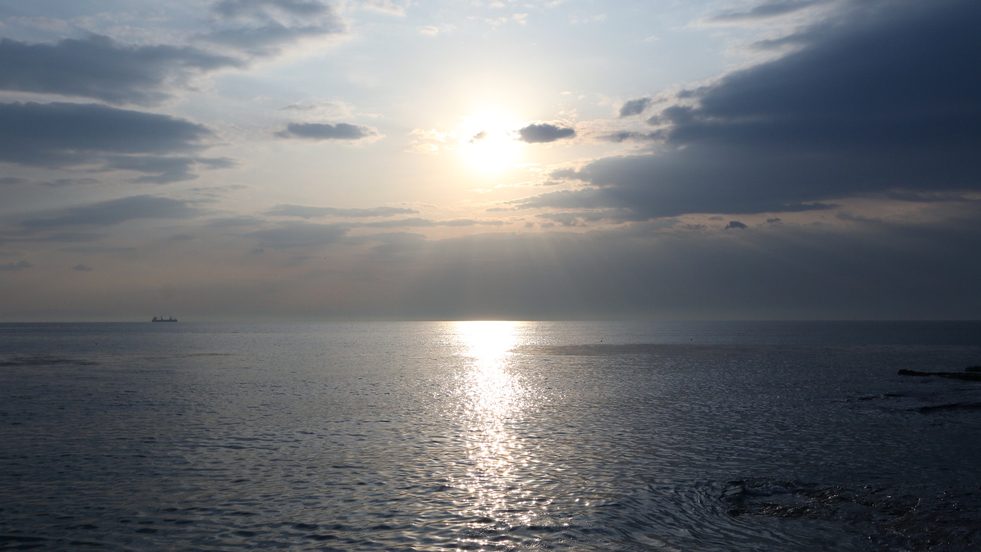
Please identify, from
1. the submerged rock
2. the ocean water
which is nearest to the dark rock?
the submerged rock

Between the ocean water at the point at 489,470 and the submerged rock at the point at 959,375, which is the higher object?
the ocean water at the point at 489,470

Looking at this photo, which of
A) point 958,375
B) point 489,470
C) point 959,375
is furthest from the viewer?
point 958,375

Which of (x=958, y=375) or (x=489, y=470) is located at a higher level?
(x=489, y=470)

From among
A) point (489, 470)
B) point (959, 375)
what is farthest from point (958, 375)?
point (489, 470)

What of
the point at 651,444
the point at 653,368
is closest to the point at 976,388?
the point at 653,368

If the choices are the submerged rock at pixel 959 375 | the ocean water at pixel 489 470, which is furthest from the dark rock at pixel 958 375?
the ocean water at pixel 489 470

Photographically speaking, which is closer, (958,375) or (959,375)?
(959,375)

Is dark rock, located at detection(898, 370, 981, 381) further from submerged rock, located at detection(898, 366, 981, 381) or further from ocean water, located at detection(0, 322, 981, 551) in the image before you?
ocean water, located at detection(0, 322, 981, 551)

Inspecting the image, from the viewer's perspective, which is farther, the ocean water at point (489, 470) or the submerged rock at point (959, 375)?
the submerged rock at point (959, 375)

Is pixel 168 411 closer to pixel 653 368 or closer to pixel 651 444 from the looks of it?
pixel 651 444

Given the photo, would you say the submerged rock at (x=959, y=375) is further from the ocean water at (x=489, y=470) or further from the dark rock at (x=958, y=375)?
the ocean water at (x=489, y=470)

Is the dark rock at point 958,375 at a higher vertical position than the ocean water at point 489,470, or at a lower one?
lower

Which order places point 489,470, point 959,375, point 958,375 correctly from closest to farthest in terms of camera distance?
point 489,470
point 959,375
point 958,375

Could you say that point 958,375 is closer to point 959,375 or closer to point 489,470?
point 959,375
